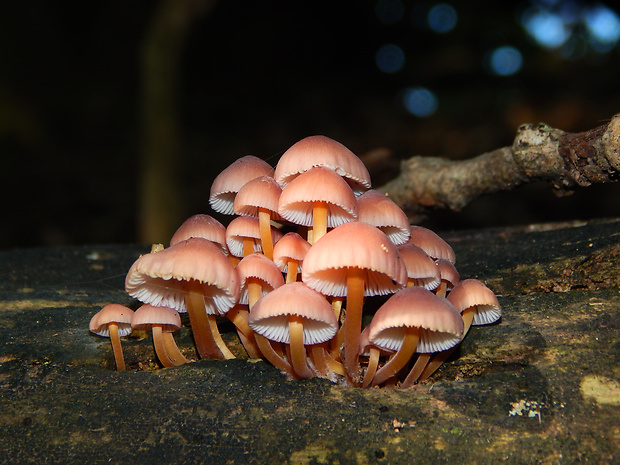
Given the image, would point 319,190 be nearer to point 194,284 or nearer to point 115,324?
point 194,284

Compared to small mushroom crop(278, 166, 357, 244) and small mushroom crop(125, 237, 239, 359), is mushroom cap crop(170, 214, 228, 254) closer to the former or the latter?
small mushroom crop(125, 237, 239, 359)

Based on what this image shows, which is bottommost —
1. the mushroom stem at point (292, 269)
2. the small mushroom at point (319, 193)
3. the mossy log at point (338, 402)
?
the mossy log at point (338, 402)

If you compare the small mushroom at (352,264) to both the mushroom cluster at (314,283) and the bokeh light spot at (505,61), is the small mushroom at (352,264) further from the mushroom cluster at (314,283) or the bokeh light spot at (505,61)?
the bokeh light spot at (505,61)

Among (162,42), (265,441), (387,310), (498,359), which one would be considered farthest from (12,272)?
(162,42)

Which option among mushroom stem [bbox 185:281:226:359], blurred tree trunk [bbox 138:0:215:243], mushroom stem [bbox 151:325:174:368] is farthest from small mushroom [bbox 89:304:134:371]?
blurred tree trunk [bbox 138:0:215:243]

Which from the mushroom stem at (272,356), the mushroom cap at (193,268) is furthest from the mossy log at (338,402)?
the mushroom cap at (193,268)

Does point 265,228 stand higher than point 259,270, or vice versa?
point 265,228

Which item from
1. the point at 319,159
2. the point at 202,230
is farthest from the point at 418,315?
the point at 202,230
